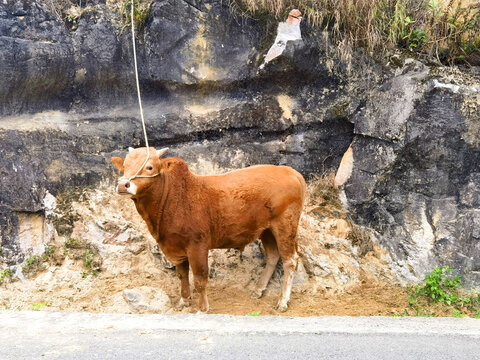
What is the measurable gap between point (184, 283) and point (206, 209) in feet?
3.17

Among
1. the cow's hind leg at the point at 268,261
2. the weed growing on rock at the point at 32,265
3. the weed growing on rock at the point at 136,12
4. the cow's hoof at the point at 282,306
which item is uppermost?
the weed growing on rock at the point at 136,12

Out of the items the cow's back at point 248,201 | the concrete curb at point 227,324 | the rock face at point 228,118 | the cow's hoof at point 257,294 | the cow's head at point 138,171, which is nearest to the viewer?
the concrete curb at point 227,324

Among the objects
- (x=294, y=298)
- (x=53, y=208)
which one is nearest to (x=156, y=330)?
(x=294, y=298)

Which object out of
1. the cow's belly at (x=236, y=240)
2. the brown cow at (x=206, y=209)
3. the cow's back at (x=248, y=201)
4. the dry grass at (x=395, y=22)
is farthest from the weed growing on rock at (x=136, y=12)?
the cow's belly at (x=236, y=240)

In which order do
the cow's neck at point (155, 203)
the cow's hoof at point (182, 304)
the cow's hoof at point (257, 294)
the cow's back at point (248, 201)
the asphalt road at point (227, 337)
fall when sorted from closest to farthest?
1. the asphalt road at point (227, 337)
2. the cow's neck at point (155, 203)
3. the cow's back at point (248, 201)
4. the cow's hoof at point (182, 304)
5. the cow's hoof at point (257, 294)

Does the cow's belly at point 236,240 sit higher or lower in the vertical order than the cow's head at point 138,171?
lower

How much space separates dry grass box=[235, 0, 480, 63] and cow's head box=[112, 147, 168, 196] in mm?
3187

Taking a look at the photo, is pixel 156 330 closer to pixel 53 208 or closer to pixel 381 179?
pixel 53 208

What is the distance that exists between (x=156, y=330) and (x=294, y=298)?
2.36 meters

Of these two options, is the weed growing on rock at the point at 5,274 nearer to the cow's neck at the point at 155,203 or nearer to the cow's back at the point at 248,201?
the cow's neck at the point at 155,203

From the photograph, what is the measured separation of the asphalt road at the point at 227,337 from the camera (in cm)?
505

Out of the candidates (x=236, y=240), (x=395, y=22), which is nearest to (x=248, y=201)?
(x=236, y=240)

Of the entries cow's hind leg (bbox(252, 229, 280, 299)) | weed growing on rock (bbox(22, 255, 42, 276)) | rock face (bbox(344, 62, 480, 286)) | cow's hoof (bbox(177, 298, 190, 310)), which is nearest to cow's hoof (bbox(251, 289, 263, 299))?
cow's hind leg (bbox(252, 229, 280, 299))

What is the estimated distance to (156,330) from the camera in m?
5.63
